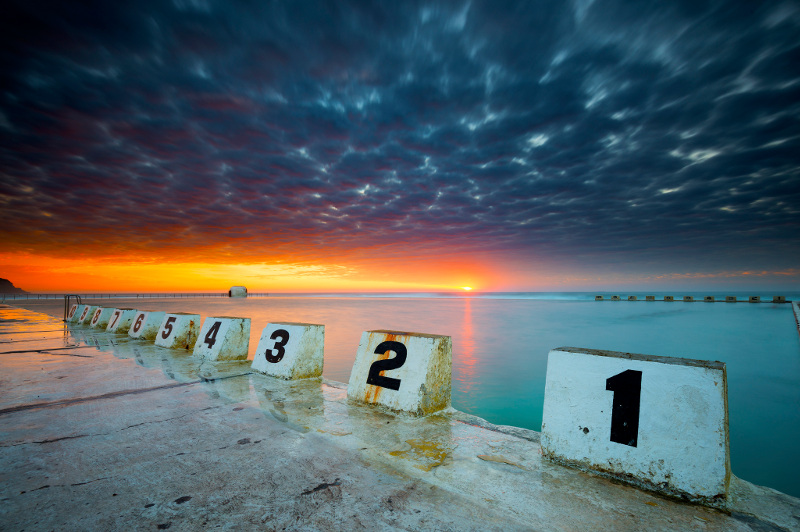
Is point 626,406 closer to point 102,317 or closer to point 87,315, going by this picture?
point 102,317

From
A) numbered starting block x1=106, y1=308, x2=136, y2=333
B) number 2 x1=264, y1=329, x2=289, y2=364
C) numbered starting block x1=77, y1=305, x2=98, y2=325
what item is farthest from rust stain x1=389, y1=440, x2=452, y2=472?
numbered starting block x1=77, y1=305, x2=98, y2=325

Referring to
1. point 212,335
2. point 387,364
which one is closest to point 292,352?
point 387,364

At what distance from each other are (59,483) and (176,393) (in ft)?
8.36

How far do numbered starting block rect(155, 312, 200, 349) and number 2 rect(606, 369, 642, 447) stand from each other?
965 cm

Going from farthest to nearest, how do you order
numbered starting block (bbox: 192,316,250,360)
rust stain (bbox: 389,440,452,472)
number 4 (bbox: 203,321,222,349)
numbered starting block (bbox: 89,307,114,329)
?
1. numbered starting block (bbox: 89,307,114,329)
2. number 4 (bbox: 203,321,222,349)
3. numbered starting block (bbox: 192,316,250,360)
4. rust stain (bbox: 389,440,452,472)

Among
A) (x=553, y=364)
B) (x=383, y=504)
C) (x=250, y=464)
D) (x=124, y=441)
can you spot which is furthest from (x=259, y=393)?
(x=553, y=364)

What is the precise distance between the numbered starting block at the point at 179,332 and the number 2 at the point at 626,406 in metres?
9.65

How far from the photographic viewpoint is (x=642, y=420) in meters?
2.86

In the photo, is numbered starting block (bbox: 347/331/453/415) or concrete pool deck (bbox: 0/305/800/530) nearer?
concrete pool deck (bbox: 0/305/800/530)

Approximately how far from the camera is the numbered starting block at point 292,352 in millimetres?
6090

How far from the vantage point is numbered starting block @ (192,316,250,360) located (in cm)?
752

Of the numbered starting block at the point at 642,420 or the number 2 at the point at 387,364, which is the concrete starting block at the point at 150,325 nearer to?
the number 2 at the point at 387,364

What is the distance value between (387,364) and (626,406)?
9.15ft

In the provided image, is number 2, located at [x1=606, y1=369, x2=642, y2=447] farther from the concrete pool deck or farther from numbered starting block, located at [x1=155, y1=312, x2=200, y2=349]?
numbered starting block, located at [x1=155, y1=312, x2=200, y2=349]
